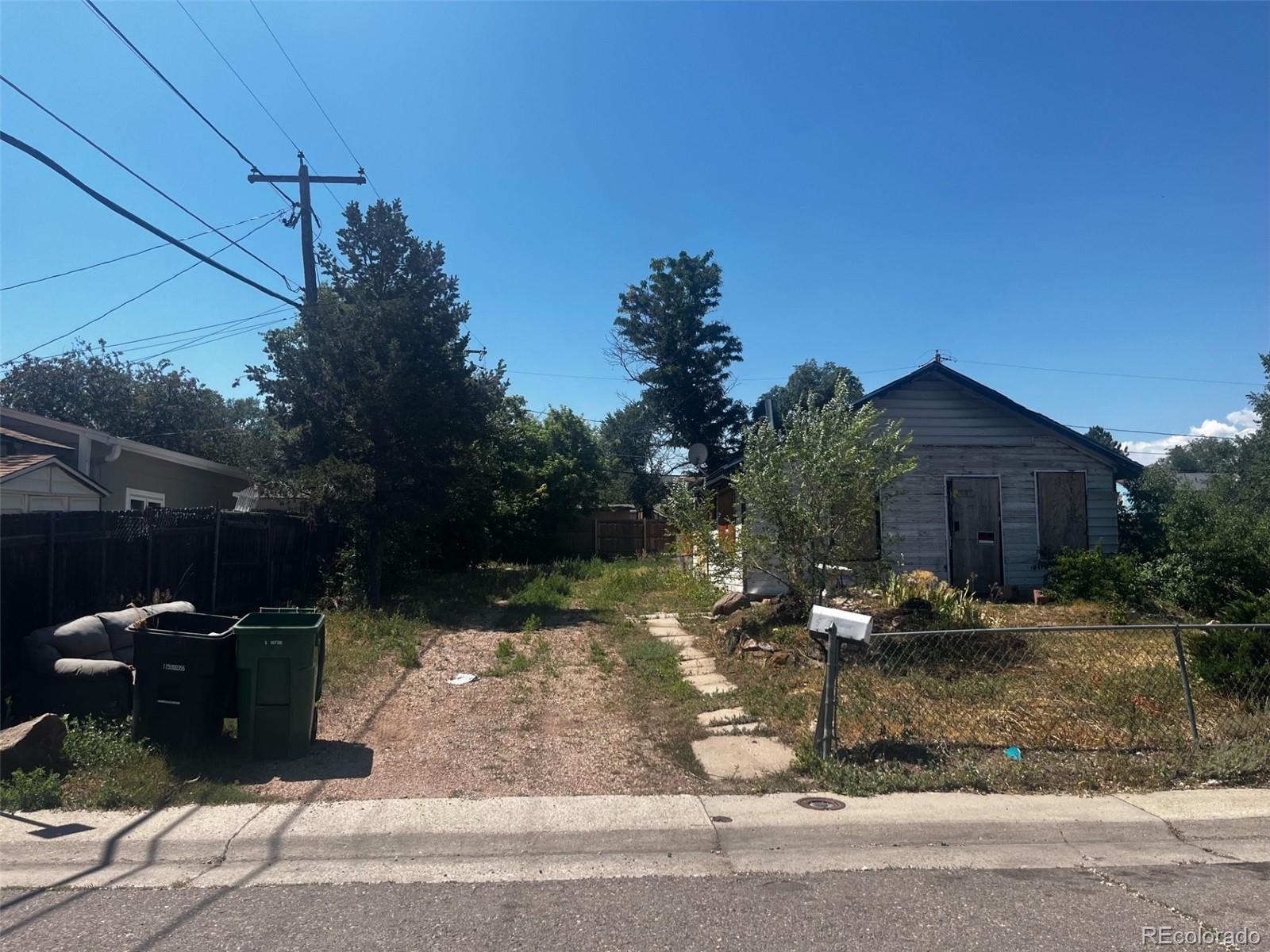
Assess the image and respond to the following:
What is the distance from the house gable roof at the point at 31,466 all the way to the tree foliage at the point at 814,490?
9.68 metres

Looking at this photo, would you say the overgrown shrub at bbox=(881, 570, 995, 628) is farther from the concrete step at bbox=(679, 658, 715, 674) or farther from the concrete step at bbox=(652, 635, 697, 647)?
the concrete step at bbox=(652, 635, 697, 647)

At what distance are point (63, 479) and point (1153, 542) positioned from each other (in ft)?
59.7

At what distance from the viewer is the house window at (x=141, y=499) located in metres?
16.3

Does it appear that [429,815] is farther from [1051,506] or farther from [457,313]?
[1051,506]

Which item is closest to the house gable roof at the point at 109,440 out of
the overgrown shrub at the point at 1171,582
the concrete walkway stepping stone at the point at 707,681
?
the concrete walkway stepping stone at the point at 707,681

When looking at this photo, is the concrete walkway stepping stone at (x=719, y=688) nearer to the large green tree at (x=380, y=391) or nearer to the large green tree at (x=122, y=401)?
the large green tree at (x=380, y=391)

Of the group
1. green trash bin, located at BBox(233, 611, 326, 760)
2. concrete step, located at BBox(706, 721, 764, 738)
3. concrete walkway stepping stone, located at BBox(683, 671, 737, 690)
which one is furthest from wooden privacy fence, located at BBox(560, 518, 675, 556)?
green trash bin, located at BBox(233, 611, 326, 760)

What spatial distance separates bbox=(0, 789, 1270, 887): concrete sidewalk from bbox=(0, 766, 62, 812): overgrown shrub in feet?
0.38

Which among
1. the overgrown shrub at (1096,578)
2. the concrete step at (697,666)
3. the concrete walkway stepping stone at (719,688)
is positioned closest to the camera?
the concrete walkway stepping stone at (719,688)

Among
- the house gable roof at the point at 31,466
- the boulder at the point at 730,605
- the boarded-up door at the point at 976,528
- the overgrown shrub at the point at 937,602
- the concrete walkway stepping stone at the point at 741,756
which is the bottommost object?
the concrete walkway stepping stone at the point at 741,756

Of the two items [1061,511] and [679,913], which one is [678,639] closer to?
[1061,511]

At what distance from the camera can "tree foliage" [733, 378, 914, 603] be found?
896 cm

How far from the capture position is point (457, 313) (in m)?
15.3

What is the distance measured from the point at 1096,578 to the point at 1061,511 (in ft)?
5.50
